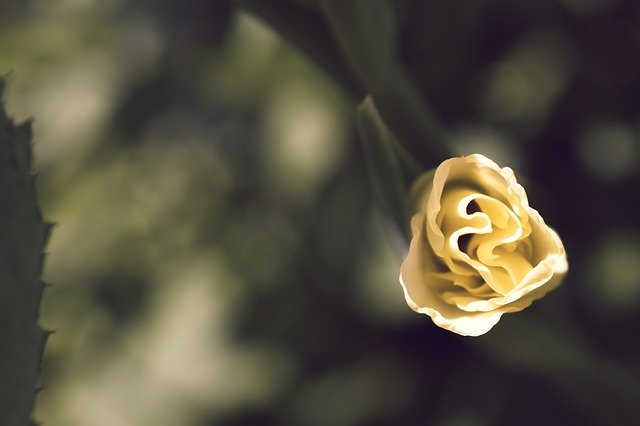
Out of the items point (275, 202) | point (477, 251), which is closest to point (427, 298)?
point (477, 251)

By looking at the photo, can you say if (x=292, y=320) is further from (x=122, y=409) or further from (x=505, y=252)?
(x=505, y=252)

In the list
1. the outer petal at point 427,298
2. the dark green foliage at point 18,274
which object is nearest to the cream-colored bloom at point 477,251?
the outer petal at point 427,298

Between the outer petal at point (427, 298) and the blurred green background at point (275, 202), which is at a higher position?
the outer petal at point (427, 298)

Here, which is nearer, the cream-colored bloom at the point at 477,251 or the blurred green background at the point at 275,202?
the cream-colored bloom at the point at 477,251

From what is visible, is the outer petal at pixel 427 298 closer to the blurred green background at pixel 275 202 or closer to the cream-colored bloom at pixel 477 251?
the cream-colored bloom at pixel 477 251

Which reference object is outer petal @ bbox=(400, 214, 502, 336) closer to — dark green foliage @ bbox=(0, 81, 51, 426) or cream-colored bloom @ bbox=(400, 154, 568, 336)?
cream-colored bloom @ bbox=(400, 154, 568, 336)

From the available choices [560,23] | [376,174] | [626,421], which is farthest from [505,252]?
[560,23]

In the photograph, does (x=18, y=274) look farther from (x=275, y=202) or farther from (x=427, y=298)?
(x=275, y=202)
